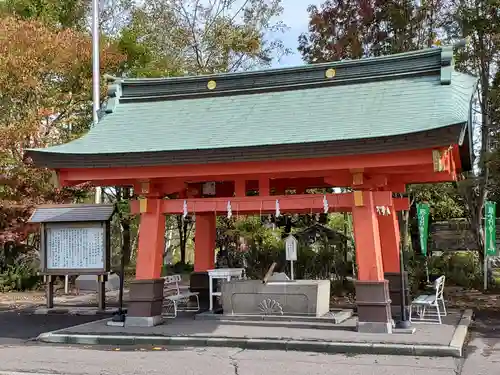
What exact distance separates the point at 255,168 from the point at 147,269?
2.88 metres

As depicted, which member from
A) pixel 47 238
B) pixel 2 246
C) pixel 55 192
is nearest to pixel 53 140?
pixel 55 192

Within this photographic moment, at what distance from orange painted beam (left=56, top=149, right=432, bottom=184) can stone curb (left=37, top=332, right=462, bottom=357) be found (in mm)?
2796

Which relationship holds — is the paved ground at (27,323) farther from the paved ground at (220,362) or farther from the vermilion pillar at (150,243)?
the vermilion pillar at (150,243)

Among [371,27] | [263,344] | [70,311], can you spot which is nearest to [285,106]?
[263,344]

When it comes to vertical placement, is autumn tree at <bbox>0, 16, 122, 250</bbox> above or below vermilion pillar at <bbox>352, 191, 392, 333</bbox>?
above

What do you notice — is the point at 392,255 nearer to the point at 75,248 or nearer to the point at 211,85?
the point at 211,85

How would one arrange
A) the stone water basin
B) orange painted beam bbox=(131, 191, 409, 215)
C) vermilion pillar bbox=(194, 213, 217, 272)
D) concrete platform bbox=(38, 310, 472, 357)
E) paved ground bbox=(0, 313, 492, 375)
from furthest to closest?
vermilion pillar bbox=(194, 213, 217, 272) < the stone water basin < orange painted beam bbox=(131, 191, 409, 215) < concrete platform bbox=(38, 310, 472, 357) < paved ground bbox=(0, 313, 492, 375)

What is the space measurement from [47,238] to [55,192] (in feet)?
18.4

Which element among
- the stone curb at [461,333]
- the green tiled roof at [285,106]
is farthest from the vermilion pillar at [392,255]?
the green tiled roof at [285,106]

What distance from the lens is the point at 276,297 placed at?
1086 cm

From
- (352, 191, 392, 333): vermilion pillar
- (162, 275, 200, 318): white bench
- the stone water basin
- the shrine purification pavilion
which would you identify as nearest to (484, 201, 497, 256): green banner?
the shrine purification pavilion

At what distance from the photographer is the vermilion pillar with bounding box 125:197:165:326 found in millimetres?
10648

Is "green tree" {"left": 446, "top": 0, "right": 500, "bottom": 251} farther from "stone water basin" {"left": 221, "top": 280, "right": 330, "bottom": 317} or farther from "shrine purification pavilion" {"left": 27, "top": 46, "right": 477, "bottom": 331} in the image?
"stone water basin" {"left": 221, "top": 280, "right": 330, "bottom": 317}

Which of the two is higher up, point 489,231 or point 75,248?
point 489,231
